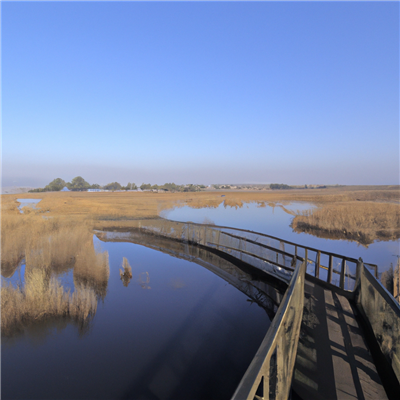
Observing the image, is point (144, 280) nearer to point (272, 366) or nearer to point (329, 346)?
point (329, 346)

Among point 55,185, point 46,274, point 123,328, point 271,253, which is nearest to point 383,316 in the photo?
point 271,253

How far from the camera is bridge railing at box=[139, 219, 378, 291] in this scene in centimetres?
954

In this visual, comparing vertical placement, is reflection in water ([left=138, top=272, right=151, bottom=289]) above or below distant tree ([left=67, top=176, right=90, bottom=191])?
below

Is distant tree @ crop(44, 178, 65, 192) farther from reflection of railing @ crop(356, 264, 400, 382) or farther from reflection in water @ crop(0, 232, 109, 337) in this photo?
reflection of railing @ crop(356, 264, 400, 382)

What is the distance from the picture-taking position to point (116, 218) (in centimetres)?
4409

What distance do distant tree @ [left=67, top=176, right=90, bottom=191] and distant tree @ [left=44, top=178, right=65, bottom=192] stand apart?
5509 mm

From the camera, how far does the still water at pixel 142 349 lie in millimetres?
7344

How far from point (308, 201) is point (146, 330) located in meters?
77.2

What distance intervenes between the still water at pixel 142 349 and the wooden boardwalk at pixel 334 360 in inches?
120

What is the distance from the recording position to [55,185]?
486 feet

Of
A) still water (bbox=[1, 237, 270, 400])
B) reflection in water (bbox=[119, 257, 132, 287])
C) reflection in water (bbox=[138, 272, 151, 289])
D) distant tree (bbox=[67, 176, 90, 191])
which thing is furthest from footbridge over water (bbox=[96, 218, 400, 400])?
distant tree (bbox=[67, 176, 90, 191])

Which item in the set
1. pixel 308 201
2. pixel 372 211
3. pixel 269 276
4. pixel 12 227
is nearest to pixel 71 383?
pixel 269 276

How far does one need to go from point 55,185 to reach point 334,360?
16469 cm

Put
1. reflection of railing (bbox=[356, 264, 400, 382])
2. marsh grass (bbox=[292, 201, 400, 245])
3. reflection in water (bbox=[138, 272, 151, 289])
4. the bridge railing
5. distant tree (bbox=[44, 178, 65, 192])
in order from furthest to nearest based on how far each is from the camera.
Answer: distant tree (bbox=[44, 178, 65, 192]), marsh grass (bbox=[292, 201, 400, 245]), reflection in water (bbox=[138, 272, 151, 289]), the bridge railing, reflection of railing (bbox=[356, 264, 400, 382])
